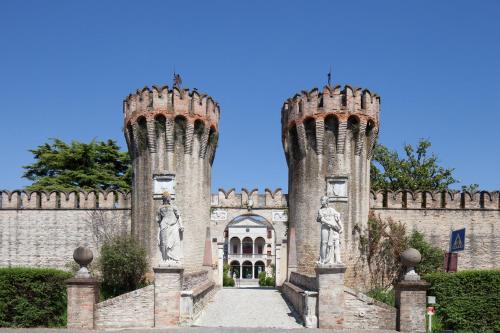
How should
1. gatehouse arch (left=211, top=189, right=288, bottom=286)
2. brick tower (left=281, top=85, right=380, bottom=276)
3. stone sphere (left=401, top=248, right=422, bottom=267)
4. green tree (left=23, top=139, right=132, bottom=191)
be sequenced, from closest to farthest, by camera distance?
stone sphere (left=401, top=248, right=422, bottom=267) → brick tower (left=281, top=85, right=380, bottom=276) → gatehouse arch (left=211, top=189, right=288, bottom=286) → green tree (left=23, top=139, right=132, bottom=191)

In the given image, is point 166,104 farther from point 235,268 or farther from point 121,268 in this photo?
point 235,268

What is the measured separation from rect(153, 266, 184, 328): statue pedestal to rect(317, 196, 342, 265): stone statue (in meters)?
3.77

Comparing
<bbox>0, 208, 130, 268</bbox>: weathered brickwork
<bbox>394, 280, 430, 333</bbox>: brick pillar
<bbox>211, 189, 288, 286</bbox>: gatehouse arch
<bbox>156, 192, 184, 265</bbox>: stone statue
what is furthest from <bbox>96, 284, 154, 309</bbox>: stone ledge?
<bbox>211, 189, 288, 286</bbox>: gatehouse arch

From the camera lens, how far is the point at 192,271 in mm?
23703

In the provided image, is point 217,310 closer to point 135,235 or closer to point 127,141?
point 135,235

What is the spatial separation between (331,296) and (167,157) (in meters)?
11.3

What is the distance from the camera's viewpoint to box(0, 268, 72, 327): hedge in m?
15.2

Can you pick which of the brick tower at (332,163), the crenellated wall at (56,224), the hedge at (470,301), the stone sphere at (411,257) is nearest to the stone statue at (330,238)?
the stone sphere at (411,257)

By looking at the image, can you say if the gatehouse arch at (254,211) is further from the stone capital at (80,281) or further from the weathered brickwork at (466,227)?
the stone capital at (80,281)

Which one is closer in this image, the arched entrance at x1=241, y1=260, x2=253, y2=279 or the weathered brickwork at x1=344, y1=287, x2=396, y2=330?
the weathered brickwork at x1=344, y1=287, x2=396, y2=330

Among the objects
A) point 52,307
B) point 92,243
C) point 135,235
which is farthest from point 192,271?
point 52,307

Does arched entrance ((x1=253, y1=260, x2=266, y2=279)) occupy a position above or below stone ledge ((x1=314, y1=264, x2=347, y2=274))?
below

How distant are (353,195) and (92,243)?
11.7 metres

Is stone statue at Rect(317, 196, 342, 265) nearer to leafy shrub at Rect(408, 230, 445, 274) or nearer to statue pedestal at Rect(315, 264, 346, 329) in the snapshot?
statue pedestal at Rect(315, 264, 346, 329)
